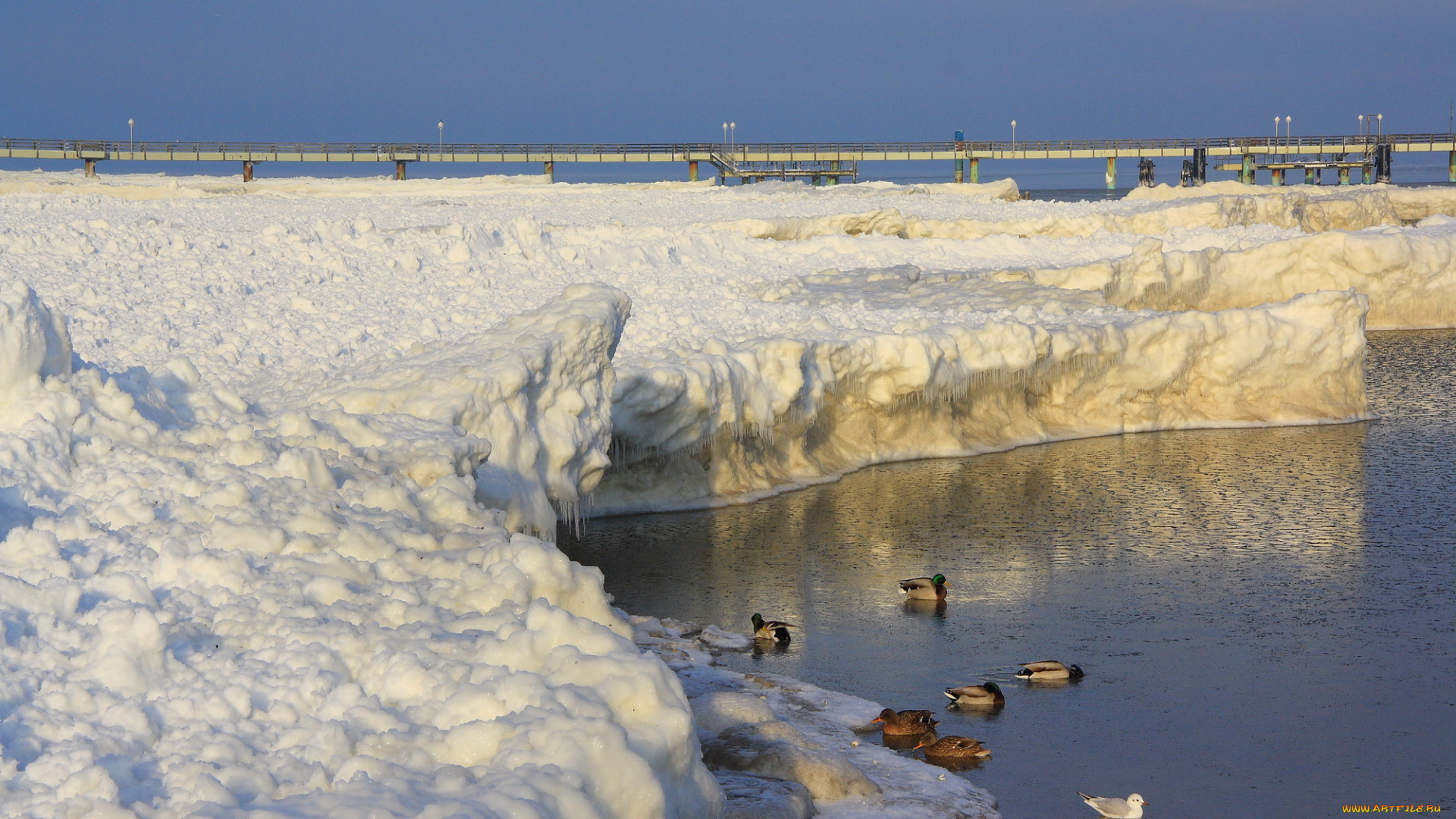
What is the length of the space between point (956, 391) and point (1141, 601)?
7.51 metres

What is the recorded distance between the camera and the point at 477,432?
491 inches

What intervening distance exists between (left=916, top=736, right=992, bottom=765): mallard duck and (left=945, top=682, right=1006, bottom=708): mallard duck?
3.27ft

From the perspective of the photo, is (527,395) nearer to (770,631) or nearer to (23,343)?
(770,631)

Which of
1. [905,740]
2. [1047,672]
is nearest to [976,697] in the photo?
[1047,672]

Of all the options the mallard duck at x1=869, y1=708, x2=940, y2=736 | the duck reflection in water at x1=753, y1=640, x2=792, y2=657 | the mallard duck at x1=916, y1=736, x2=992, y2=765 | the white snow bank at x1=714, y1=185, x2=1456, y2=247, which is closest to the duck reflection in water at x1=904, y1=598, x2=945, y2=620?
the duck reflection in water at x1=753, y1=640, x2=792, y2=657

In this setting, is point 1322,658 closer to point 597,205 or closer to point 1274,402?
point 1274,402

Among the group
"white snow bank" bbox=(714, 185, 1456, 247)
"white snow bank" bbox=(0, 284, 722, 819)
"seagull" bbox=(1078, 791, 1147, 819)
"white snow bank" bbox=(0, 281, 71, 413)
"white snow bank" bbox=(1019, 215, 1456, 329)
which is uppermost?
"white snow bank" bbox=(714, 185, 1456, 247)

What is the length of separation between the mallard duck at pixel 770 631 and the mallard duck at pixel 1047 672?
7.49ft

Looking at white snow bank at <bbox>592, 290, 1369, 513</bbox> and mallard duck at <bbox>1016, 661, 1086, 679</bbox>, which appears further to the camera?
white snow bank at <bbox>592, 290, 1369, 513</bbox>

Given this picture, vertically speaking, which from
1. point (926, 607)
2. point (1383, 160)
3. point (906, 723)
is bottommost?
point (906, 723)

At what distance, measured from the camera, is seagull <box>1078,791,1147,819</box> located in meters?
9.61

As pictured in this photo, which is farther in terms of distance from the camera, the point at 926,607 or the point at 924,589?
the point at 924,589

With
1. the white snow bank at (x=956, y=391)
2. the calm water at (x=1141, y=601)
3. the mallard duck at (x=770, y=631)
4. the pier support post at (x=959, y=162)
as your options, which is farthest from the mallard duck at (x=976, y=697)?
the pier support post at (x=959, y=162)

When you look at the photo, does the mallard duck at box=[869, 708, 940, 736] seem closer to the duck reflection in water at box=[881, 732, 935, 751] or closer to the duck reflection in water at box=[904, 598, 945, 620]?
the duck reflection in water at box=[881, 732, 935, 751]
